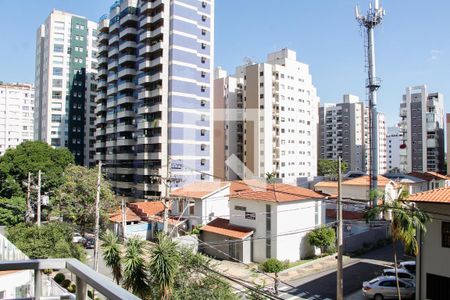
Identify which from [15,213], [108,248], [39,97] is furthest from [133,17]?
[108,248]

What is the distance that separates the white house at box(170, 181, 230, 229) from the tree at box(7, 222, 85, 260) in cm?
1133

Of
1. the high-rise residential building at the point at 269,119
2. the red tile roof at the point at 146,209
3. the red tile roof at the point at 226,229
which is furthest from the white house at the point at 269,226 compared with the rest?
the high-rise residential building at the point at 269,119

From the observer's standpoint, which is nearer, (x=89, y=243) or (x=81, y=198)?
(x=81, y=198)

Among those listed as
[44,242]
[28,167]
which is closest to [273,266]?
[44,242]

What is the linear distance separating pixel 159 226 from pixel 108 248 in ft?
68.0

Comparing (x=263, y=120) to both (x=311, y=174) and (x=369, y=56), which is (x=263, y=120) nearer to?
(x=311, y=174)

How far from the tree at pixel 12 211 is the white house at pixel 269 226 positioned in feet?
67.4

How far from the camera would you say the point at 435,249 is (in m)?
17.8

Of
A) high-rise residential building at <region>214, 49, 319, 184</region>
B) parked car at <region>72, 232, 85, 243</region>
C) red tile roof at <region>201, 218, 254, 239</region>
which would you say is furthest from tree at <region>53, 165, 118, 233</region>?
high-rise residential building at <region>214, 49, 319, 184</region>

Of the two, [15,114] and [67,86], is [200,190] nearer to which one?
[67,86]

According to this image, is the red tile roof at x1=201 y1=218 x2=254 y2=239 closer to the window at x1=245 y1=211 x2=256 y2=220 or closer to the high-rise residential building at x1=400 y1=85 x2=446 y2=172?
the window at x1=245 y1=211 x2=256 y2=220

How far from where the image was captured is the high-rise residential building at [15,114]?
9562cm

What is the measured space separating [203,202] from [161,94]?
20.5 m

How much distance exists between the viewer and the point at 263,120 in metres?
72.8
